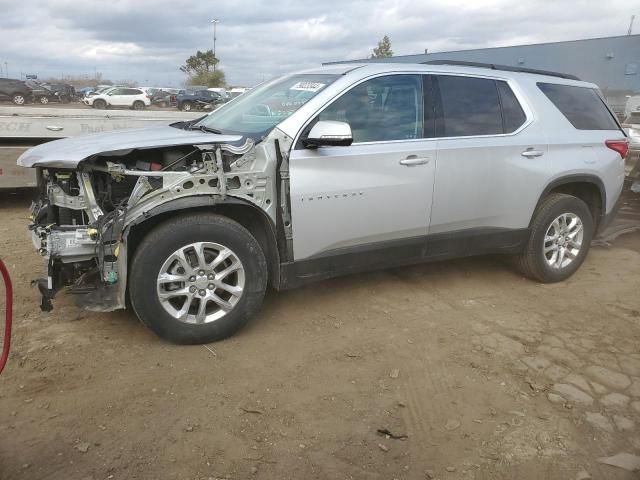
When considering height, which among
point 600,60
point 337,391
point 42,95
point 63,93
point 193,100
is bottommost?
point 337,391

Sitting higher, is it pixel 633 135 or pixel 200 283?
pixel 633 135

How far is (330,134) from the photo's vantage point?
343 cm

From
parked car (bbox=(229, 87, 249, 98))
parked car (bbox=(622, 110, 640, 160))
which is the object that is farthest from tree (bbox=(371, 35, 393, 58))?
→ parked car (bbox=(622, 110, 640, 160))

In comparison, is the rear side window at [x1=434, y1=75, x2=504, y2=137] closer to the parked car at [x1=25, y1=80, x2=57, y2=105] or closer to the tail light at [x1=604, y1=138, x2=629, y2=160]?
the tail light at [x1=604, y1=138, x2=629, y2=160]

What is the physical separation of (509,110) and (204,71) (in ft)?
228

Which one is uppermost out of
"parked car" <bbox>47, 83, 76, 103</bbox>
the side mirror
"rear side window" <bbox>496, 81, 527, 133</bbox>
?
"parked car" <bbox>47, 83, 76, 103</bbox>

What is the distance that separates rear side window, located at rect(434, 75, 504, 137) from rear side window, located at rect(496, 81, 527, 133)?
0.05 metres

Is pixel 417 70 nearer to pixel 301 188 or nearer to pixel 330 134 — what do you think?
pixel 330 134

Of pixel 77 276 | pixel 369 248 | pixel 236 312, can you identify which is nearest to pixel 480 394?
pixel 369 248

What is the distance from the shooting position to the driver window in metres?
3.83

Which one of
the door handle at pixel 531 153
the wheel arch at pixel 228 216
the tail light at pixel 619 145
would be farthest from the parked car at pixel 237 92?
the tail light at pixel 619 145

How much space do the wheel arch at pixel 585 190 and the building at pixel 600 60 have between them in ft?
45.7

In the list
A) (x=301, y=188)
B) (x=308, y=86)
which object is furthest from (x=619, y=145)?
(x=301, y=188)

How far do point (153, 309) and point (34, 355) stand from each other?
2.80ft
